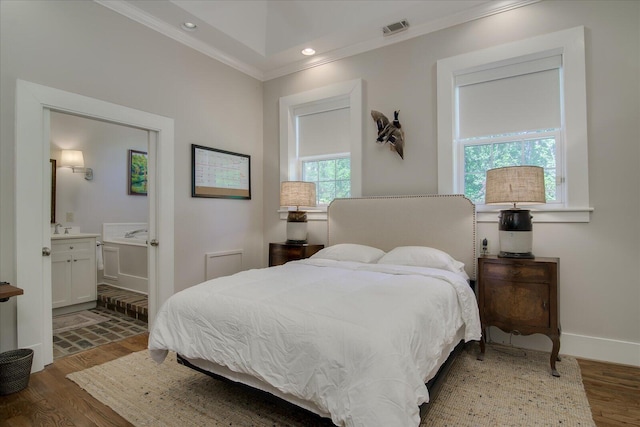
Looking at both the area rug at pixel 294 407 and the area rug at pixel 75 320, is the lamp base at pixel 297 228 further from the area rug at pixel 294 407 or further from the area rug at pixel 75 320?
the area rug at pixel 75 320

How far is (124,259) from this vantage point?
4773 mm

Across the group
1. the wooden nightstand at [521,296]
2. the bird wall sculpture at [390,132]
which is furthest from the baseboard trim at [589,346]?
the bird wall sculpture at [390,132]

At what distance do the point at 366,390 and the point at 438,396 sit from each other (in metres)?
1.08

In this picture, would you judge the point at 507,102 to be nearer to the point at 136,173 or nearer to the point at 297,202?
the point at 297,202

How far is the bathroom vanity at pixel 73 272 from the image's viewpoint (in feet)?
12.8

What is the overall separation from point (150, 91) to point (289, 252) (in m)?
2.15

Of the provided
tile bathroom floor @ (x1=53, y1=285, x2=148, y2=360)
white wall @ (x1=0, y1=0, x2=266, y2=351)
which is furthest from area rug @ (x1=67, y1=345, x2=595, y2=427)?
white wall @ (x1=0, y1=0, x2=266, y2=351)

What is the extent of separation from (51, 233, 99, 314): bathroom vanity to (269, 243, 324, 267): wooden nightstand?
7.81 ft

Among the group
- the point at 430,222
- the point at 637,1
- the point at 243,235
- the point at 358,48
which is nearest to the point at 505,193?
the point at 430,222

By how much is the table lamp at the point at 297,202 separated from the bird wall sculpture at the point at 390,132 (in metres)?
0.98

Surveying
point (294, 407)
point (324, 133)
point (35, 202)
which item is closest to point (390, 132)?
point (324, 133)

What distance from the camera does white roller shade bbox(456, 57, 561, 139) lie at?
2.87 meters

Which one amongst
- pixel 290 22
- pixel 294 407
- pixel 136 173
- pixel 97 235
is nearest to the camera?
pixel 294 407

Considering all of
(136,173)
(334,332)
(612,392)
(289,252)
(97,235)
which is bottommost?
(612,392)
